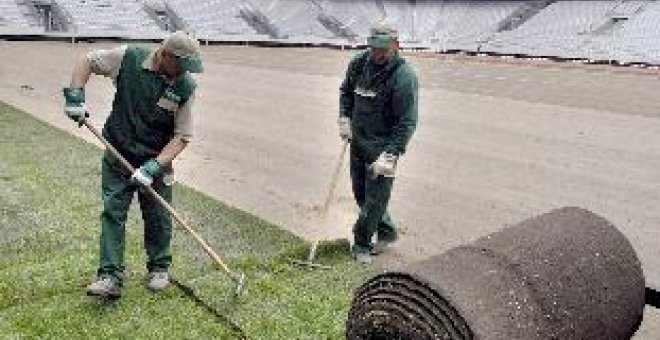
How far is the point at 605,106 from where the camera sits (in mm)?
19953

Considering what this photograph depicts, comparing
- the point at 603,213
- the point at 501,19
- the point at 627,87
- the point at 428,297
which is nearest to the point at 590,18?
the point at 501,19

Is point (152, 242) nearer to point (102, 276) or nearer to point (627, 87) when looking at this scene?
point (102, 276)

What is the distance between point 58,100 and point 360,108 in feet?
35.5

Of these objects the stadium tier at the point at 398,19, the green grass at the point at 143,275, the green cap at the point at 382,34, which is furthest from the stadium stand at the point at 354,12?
the green cap at the point at 382,34

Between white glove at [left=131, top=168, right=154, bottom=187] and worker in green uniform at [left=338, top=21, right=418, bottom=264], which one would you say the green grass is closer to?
worker in green uniform at [left=338, top=21, right=418, bottom=264]

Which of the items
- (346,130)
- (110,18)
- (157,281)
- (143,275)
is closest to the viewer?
(157,281)

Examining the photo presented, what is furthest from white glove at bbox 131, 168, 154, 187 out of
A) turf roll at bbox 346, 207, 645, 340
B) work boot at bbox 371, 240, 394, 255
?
work boot at bbox 371, 240, 394, 255

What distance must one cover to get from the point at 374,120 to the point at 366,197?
2.22ft

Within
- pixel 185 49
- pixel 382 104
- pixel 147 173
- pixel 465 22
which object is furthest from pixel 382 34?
pixel 465 22

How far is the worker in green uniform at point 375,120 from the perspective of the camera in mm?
6574

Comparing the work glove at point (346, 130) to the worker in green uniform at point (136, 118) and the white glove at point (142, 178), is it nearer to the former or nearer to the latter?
the worker in green uniform at point (136, 118)

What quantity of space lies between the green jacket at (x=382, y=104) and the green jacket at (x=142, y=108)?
5.89 ft

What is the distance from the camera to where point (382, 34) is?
6406mm

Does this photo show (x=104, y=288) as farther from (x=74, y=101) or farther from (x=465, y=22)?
(x=465, y=22)
